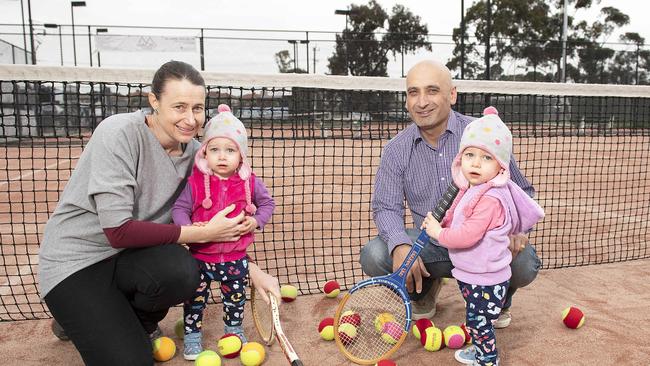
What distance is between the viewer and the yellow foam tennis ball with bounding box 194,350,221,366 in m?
2.78

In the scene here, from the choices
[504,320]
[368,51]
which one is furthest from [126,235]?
[368,51]

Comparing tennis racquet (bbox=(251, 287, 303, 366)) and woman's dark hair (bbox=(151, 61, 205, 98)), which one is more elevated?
woman's dark hair (bbox=(151, 61, 205, 98))

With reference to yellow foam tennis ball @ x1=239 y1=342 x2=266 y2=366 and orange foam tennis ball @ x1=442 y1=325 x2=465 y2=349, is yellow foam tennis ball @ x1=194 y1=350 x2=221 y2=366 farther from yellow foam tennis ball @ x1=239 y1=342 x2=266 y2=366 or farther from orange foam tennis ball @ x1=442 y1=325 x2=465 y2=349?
orange foam tennis ball @ x1=442 y1=325 x2=465 y2=349

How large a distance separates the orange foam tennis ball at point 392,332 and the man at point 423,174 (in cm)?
23

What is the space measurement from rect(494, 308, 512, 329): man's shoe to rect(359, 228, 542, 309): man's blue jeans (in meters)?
0.13

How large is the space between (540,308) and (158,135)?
2466 millimetres

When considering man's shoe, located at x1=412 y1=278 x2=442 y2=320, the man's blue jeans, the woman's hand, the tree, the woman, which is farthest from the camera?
the tree

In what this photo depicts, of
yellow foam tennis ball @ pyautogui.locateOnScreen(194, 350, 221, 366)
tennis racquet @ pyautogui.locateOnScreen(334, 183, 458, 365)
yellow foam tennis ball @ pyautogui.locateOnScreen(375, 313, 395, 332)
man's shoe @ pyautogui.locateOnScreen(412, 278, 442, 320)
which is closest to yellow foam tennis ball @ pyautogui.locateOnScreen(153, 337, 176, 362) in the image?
yellow foam tennis ball @ pyautogui.locateOnScreen(194, 350, 221, 366)

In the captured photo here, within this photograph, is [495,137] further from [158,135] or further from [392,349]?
[158,135]

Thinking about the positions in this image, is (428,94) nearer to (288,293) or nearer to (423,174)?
(423,174)

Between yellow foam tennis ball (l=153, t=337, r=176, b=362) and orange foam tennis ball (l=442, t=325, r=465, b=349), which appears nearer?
yellow foam tennis ball (l=153, t=337, r=176, b=362)

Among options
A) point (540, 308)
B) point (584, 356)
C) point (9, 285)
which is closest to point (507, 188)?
point (584, 356)

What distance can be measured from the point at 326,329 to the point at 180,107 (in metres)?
1.39

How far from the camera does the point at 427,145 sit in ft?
10.5
